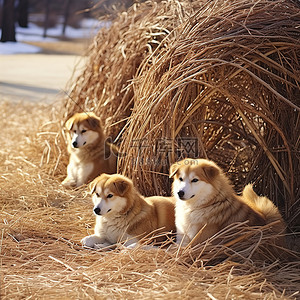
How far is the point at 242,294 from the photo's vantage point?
3.17m

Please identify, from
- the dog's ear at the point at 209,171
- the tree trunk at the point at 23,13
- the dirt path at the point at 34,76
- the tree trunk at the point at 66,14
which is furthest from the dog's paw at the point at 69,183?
the tree trunk at the point at 66,14

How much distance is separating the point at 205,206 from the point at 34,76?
418 inches

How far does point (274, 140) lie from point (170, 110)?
0.99m

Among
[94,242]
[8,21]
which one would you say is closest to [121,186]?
[94,242]

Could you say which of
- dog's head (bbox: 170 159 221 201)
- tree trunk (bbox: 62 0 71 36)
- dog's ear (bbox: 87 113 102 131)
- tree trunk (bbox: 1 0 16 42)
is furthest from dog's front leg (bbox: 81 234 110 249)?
tree trunk (bbox: 62 0 71 36)

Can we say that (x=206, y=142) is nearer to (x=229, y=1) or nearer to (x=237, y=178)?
(x=237, y=178)

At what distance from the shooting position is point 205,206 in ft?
12.5

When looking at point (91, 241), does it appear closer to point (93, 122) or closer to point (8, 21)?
point (93, 122)

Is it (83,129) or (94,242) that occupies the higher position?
(83,129)

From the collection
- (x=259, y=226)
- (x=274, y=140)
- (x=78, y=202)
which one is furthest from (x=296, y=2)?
(x=78, y=202)

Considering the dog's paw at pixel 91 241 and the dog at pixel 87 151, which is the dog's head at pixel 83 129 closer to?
the dog at pixel 87 151

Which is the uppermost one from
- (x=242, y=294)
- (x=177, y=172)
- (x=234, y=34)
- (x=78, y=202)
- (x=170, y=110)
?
(x=234, y=34)

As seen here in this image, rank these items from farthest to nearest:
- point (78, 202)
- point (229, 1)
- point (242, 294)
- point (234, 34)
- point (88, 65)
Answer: point (88, 65), point (78, 202), point (229, 1), point (234, 34), point (242, 294)

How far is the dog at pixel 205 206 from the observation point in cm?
372
